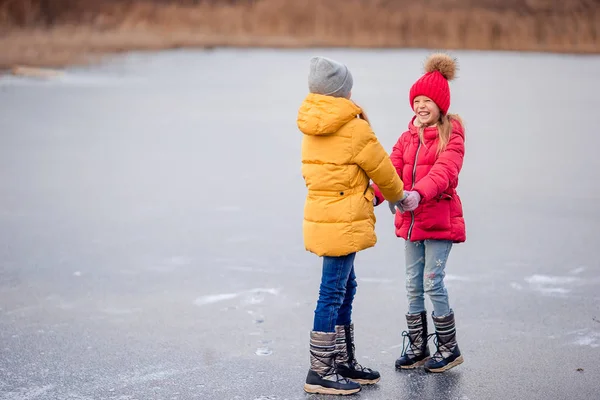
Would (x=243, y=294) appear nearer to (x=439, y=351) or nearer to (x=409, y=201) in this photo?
(x=439, y=351)

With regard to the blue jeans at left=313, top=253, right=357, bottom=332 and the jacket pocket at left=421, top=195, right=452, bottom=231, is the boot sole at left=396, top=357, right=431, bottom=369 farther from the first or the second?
the jacket pocket at left=421, top=195, right=452, bottom=231

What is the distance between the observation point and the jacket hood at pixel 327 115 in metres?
4.22

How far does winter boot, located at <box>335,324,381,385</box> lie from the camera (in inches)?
179

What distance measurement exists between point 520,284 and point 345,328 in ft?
6.45

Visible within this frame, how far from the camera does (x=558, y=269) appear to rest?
6.55m

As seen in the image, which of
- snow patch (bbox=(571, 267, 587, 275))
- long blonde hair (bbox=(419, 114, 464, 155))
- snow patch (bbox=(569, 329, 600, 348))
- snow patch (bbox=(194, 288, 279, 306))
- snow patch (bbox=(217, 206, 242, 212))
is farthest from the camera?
snow patch (bbox=(217, 206, 242, 212))

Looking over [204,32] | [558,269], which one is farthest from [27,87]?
[204,32]

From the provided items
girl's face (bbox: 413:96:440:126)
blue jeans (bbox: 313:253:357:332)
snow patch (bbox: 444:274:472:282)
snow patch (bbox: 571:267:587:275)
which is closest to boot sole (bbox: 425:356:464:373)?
blue jeans (bbox: 313:253:357:332)

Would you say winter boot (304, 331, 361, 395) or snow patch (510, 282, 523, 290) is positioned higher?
winter boot (304, 331, 361, 395)

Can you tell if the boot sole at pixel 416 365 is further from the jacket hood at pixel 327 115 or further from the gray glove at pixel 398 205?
the jacket hood at pixel 327 115

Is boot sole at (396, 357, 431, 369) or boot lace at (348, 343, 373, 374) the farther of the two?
boot sole at (396, 357, 431, 369)

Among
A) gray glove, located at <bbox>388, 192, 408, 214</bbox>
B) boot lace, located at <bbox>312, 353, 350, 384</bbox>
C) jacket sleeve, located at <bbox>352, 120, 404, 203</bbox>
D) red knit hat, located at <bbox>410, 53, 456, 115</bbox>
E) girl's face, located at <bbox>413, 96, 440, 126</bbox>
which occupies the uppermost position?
red knit hat, located at <bbox>410, 53, 456, 115</bbox>

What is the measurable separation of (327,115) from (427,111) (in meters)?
0.68

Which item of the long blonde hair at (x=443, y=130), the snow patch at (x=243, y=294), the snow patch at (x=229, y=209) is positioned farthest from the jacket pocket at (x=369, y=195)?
the snow patch at (x=229, y=209)
